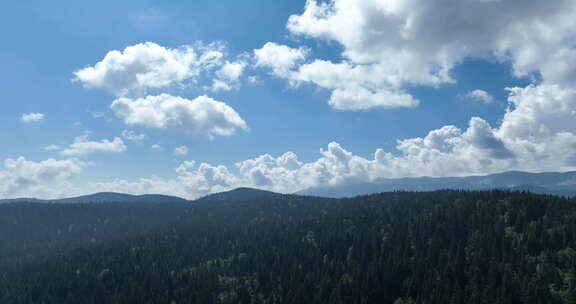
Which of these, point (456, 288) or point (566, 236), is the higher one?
point (566, 236)

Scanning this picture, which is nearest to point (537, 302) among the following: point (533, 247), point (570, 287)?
point (570, 287)

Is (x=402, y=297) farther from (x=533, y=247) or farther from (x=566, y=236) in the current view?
(x=566, y=236)

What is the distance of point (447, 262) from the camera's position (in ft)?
598

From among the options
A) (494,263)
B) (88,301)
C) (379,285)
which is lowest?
(88,301)

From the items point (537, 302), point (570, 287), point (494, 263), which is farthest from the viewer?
point (494, 263)

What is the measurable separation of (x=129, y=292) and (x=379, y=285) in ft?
405

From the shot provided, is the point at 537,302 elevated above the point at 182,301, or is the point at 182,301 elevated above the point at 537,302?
the point at 537,302

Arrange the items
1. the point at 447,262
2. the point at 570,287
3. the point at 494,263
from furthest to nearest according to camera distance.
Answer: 1. the point at 447,262
2. the point at 494,263
3. the point at 570,287

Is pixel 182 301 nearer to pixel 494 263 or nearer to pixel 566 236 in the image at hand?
pixel 494 263

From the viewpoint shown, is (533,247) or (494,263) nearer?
(494,263)

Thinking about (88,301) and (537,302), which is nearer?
(537,302)

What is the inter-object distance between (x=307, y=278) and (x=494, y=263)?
8406 centimetres

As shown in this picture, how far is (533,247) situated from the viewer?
605ft

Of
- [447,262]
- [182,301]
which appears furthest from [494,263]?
[182,301]
